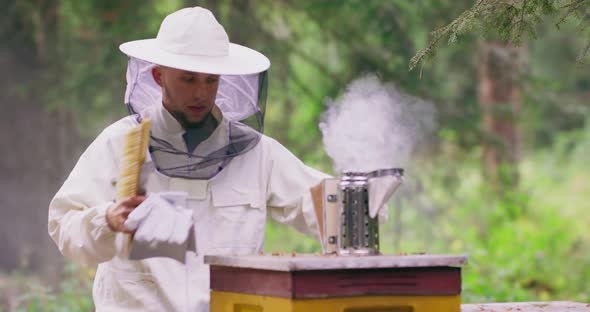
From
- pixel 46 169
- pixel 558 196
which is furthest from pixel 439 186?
pixel 558 196

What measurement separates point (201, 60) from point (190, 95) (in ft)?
0.40

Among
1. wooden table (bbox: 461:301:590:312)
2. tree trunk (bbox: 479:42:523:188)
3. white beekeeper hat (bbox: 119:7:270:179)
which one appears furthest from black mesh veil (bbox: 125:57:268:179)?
tree trunk (bbox: 479:42:523:188)

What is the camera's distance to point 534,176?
16.6 metres

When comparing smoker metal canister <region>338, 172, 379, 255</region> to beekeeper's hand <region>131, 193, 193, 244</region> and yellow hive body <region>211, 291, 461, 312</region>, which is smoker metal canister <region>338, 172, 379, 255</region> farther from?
beekeeper's hand <region>131, 193, 193, 244</region>

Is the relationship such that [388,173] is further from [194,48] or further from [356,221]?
[194,48]

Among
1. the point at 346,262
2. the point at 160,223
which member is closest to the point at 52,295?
the point at 160,223

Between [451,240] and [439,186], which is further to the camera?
[451,240]

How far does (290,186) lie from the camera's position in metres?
3.22

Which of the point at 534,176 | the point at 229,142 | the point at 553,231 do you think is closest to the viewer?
the point at 229,142

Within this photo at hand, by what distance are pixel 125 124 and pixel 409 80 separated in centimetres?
443

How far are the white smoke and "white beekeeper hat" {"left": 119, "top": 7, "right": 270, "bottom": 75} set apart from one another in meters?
0.31

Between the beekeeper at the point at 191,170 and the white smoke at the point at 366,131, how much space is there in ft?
0.71

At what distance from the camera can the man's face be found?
303cm

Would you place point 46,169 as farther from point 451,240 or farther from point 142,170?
point 142,170
